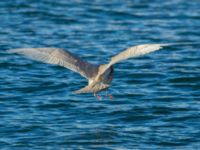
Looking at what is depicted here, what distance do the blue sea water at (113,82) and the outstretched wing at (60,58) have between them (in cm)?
113

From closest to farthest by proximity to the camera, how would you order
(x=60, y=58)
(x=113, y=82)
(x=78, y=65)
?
(x=60, y=58)
(x=78, y=65)
(x=113, y=82)

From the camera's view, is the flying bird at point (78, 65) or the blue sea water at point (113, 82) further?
the blue sea water at point (113, 82)

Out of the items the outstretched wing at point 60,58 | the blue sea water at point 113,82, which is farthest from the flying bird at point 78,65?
the blue sea water at point 113,82

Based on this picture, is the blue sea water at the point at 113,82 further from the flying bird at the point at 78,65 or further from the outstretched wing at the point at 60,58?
the outstretched wing at the point at 60,58

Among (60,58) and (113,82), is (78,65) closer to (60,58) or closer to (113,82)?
(60,58)

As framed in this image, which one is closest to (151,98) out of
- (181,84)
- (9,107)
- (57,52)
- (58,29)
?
(181,84)

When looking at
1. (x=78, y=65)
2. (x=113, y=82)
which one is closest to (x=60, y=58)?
(x=78, y=65)

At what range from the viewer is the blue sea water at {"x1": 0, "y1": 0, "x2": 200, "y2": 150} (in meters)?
12.4

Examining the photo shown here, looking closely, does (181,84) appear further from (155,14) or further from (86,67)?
(155,14)

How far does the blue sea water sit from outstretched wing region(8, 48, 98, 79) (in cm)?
113

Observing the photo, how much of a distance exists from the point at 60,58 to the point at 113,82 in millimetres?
4930

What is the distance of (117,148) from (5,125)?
6.86 ft

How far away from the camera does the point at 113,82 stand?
53.7 ft

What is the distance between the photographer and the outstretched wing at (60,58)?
11.2m
